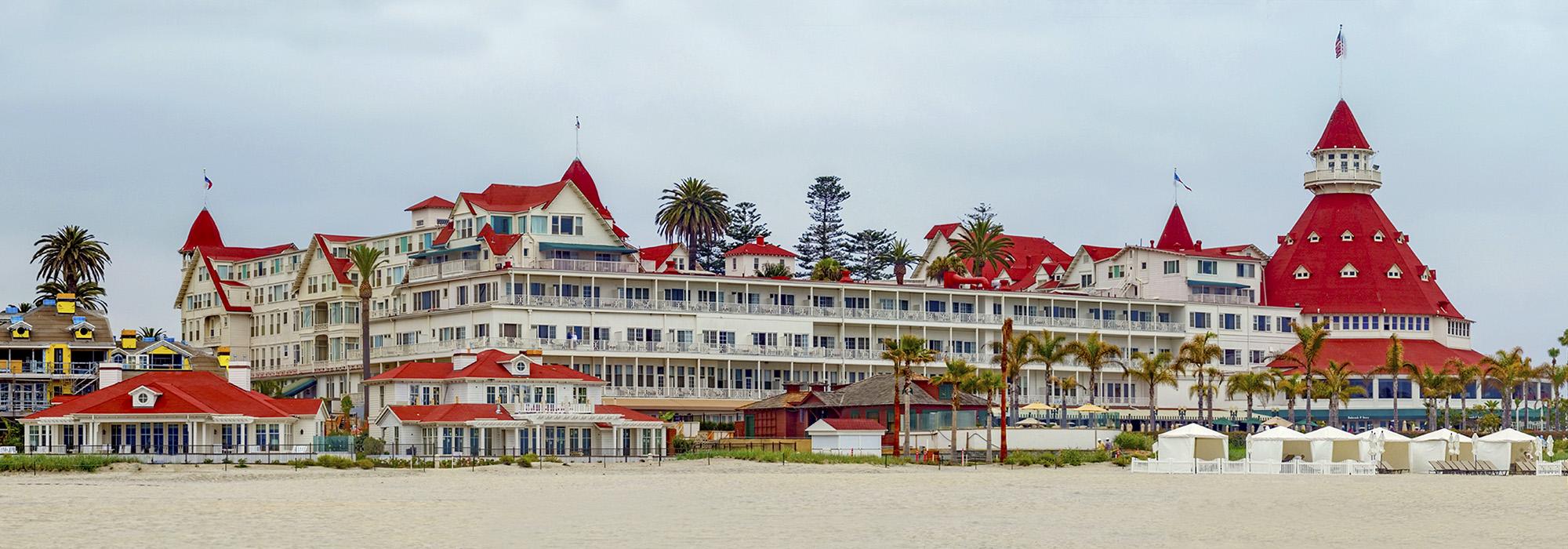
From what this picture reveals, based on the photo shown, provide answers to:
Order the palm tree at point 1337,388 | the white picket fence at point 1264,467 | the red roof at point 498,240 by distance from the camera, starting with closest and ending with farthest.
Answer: the white picket fence at point 1264,467
the palm tree at point 1337,388
the red roof at point 498,240

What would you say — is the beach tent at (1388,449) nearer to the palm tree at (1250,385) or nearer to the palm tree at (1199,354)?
the palm tree at (1199,354)

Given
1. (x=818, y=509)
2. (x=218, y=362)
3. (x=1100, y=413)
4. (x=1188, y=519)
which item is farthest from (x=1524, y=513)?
(x=218, y=362)

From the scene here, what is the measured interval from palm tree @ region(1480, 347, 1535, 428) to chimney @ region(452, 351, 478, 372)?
5187 cm

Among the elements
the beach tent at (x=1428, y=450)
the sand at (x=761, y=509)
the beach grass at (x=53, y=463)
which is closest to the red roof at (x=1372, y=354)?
the beach tent at (x=1428, y=450)

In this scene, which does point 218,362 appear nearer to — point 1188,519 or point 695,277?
point 695,277

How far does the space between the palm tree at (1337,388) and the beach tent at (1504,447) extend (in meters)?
29.5

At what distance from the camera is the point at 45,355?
101 m

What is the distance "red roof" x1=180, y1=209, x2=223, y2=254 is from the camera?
139m

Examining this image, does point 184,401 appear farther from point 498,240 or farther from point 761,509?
point 761,509

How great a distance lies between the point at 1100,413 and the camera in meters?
112

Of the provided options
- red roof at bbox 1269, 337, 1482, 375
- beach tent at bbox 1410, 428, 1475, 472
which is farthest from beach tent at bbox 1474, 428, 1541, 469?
red roof at bbox 1269, 337, 1482, 375

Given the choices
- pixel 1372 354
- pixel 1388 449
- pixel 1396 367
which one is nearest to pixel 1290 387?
pixel 1396 367

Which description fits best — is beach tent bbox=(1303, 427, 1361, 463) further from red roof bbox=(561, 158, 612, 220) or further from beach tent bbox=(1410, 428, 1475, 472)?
red roof bbox=(561, 158, 612, 220)

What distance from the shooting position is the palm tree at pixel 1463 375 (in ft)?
378
